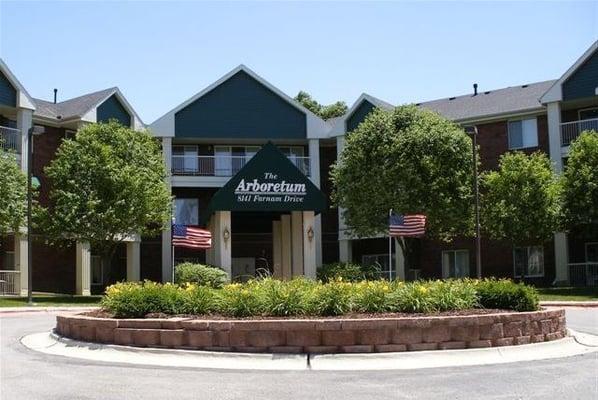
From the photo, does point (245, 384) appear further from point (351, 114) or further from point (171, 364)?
point (351, 114)

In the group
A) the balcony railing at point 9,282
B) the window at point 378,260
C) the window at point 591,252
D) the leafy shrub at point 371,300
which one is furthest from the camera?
the window at point 378,260

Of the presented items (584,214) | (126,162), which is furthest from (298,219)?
(584,214)

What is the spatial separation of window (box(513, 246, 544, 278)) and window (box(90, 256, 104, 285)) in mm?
22187

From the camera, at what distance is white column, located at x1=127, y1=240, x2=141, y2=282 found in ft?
125

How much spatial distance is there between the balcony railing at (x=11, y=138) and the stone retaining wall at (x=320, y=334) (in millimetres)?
24395

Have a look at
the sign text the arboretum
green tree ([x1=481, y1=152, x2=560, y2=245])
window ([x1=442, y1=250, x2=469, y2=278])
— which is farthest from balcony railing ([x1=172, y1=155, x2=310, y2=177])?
the sign text the arboretum

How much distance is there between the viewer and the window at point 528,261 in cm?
3584

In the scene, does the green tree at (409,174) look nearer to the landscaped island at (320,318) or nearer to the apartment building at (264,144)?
the apartment building at (264,144)

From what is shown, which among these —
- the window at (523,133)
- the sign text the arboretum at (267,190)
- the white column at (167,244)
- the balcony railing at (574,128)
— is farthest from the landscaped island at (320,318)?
the window at (523,133)

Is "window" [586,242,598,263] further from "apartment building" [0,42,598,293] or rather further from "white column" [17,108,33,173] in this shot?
"white column" [17,108,33,173]

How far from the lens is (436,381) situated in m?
9.46

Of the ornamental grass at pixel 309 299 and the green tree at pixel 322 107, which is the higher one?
the green tree at pixel 322 107

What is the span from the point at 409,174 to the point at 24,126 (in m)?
18.6

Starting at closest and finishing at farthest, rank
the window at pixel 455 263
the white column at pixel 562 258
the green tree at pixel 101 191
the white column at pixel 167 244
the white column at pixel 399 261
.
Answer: the green tree at pixel 101 191 → the white column at pixel 562 258 → the white column at pixel 399 261 → the white column at pixel 167 244 → the window at pixel 455 263
